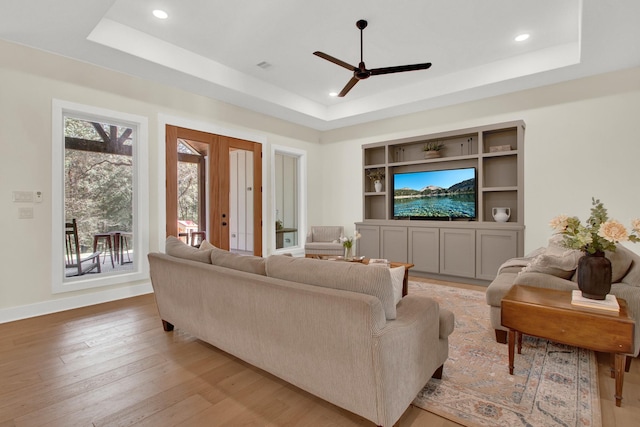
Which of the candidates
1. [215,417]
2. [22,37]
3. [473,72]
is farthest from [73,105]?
[473,72]

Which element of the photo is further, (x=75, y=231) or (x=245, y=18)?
(x=75, y=231)

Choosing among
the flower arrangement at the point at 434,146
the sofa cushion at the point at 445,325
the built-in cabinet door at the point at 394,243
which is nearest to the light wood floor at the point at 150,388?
the sofa cushion at the point at 445,325

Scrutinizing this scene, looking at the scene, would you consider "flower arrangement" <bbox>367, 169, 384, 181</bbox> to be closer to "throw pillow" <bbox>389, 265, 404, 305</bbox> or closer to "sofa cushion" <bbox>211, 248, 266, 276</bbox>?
"sofa cushion" <bbox>211, 248, 266, 276</bbox>

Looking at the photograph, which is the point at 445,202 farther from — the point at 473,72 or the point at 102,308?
the point at 102,308

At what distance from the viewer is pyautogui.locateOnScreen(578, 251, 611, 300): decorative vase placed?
6.66 feet

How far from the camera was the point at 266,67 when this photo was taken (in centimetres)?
469

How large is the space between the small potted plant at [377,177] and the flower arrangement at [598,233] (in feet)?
13.2

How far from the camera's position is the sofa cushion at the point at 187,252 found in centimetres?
261

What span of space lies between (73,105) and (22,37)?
74cm

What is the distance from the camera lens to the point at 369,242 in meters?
5.96

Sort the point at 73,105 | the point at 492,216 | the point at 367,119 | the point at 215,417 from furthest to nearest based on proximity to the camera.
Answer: the point at 367,119, the point at 492,216, the point at 73,105, the point at 215,417

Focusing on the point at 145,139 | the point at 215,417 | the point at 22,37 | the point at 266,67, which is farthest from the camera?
the point at 266,67

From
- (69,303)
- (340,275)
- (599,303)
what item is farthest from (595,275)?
(69,303)

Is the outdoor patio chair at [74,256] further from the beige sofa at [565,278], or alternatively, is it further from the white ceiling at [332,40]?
the beige sofa at [565,278]
